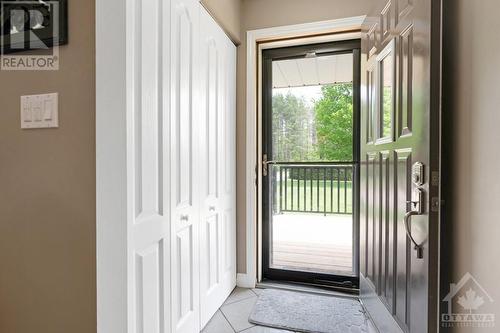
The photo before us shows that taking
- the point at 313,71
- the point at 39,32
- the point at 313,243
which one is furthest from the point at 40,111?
the point at 313,243

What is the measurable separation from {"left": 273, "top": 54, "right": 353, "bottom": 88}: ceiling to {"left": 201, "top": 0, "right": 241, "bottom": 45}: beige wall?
0.47 metres

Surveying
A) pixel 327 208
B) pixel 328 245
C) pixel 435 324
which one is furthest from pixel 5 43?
A: pixel 328 245

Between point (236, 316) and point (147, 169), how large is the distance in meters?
1.36

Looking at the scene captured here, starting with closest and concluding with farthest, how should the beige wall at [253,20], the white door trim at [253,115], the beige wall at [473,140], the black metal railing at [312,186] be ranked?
the beige wall at [473,140] → the beige wall at [253,20] → the white door trim at [253,115] → the black metal railing at [312,186]

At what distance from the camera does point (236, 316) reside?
6.44 ft

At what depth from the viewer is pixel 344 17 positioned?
218 cm

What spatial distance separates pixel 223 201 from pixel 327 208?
1.14m

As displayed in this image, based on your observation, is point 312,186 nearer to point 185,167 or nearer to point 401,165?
point 401,165

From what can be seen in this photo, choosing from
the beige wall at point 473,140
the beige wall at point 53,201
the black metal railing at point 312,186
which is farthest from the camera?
the black metal railing at point 312,186

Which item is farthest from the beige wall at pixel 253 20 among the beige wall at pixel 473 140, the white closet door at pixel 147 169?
the beige wall at pixel 473 140

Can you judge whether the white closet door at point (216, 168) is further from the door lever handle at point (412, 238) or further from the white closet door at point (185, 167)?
the door lever handle at point (412, 238)

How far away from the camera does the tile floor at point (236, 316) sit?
1801mm

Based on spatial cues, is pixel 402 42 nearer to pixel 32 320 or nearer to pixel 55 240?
pixel 55 240

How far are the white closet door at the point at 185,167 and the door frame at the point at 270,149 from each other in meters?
0.99
